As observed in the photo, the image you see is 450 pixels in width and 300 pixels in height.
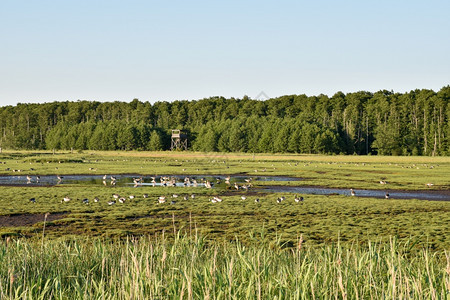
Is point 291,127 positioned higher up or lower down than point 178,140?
higher up

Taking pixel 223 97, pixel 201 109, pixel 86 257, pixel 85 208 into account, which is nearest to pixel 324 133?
pixel 201 109

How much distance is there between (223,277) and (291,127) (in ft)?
272

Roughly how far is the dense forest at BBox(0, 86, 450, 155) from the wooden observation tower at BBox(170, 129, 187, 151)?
91.2 inches

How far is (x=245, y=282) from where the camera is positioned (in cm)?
633

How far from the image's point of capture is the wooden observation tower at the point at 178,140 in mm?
95531

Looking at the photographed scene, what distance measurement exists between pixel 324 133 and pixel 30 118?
91.9 meters

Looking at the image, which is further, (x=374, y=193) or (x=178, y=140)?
(x=178, y=140)

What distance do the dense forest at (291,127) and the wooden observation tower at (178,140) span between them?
2.32m

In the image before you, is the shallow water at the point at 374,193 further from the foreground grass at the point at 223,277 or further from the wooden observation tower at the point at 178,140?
the wooden observation tower at the point at 178,140

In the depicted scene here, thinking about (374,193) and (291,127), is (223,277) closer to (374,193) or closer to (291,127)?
(374,193)

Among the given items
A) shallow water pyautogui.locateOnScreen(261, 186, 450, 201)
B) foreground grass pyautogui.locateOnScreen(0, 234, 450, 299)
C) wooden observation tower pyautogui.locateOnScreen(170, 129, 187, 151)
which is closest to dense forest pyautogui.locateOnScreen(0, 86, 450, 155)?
wooden observation tower pyautogui.locateOnScreen(170, 129, 187, 151)

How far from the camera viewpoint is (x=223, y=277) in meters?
6.08

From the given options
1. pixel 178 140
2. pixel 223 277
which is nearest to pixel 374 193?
pixel 223 277

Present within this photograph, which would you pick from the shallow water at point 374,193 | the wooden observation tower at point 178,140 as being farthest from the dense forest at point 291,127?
the shallow water at point 374,193
